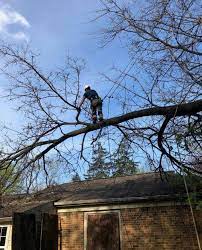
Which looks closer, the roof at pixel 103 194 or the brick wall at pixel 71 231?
the roof at pixel 103 194

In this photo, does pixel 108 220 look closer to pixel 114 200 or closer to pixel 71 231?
pixel 114 200

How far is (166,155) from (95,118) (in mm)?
2487

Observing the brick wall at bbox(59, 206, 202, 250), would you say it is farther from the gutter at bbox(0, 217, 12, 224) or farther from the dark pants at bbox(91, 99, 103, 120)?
the dark pants at bbox(91, 99, 103, 120)

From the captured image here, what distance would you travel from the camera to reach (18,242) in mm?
14086

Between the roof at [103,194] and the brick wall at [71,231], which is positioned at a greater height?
the roof at [103,194]

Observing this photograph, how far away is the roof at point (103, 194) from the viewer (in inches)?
564

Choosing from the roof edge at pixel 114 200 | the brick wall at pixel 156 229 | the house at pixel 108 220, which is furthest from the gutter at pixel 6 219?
the brick wall at pixel 156 229

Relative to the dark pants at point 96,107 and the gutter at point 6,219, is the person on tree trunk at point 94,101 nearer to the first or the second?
the dark pants at point 96,107

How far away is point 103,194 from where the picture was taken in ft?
53.7

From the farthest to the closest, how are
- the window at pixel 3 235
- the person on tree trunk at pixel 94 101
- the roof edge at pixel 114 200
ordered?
1. the window at pixel 3 235
2. the roof edge at pixel 114 200
3. the person on tree trunk at pixel 94 101

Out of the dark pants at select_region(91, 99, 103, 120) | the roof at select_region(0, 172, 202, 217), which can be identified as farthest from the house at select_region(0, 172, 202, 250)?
the dark pants at select_region(91, 99, 103, 120)

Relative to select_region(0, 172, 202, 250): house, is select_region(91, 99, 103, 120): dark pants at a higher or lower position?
higher

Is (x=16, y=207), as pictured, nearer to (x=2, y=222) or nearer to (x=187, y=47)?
(x=2, y=222)

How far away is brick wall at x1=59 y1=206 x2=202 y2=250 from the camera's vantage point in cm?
1374
